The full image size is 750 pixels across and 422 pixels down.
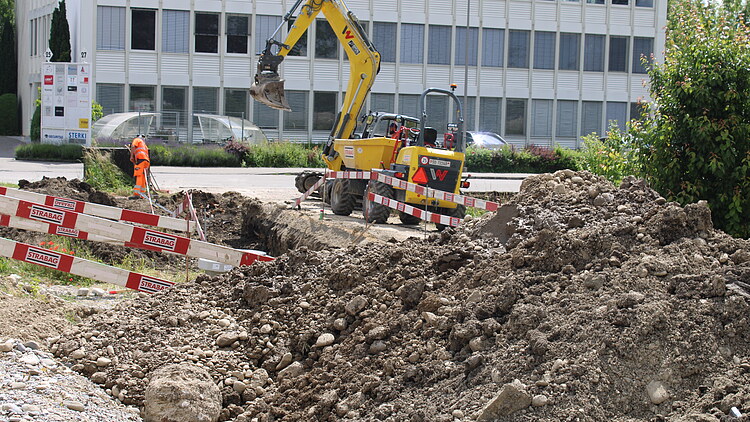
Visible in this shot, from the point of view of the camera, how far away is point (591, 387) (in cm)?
558

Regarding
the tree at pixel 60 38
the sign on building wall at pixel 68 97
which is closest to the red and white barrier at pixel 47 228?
the sign on building wall at pixel 68 97

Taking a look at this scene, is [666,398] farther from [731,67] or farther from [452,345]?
[731,67]

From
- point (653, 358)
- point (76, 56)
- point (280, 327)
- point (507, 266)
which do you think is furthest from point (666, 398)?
point (76, 56)

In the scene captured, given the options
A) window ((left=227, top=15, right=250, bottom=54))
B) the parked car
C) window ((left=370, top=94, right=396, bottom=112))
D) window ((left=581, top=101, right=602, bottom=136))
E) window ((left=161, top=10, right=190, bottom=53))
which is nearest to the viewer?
the parked car

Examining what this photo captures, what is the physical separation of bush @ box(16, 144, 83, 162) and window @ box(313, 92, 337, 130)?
47.0ft

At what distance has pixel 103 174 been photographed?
20.2m

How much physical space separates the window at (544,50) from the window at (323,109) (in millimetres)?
11006

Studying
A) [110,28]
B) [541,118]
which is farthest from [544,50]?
[110,28]

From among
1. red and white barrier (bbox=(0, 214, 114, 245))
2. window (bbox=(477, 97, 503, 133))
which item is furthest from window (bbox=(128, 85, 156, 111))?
red and white barrier (bbox=(0, 214, 114, 245))

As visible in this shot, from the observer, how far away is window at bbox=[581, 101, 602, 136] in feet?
155

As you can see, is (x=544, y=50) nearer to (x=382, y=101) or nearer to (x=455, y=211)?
(x=382, y=101)

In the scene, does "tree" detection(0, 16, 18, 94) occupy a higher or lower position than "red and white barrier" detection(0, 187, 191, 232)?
higher

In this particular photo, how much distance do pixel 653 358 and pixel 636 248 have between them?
5.05ft

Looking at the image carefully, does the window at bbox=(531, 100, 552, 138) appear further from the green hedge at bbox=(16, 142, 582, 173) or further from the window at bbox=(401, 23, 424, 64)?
the green hedge at bbox=(16, 142, 582, 173)
